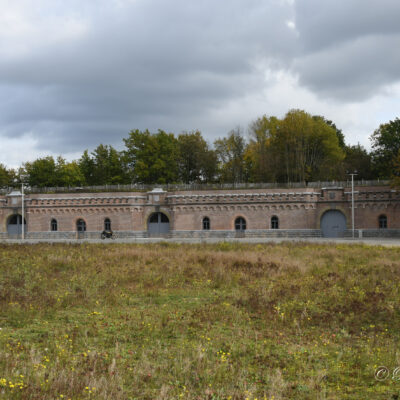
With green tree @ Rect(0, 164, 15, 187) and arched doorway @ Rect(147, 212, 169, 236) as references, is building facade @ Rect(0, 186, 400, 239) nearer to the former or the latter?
arched doorway @ Rect(147, 212, 169, 236)

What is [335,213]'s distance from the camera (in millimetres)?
42031

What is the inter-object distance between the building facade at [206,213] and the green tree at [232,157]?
57.3 ft

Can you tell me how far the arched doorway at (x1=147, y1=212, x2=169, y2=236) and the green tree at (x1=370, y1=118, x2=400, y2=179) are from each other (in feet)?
91.9

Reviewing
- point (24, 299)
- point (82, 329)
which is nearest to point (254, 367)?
point (82, 329)

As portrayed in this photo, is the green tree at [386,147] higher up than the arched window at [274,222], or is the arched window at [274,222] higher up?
the green tree at [386,147]

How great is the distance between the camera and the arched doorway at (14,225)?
47688 millimetres

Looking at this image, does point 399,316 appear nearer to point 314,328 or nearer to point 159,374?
point 314,328

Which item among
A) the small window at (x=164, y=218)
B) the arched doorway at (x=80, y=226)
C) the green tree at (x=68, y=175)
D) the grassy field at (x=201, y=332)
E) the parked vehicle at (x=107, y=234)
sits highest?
the green tree at (x=68, y=175)

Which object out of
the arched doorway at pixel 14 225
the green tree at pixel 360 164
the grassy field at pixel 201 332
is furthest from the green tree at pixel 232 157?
the grassy field at pixel 201 332

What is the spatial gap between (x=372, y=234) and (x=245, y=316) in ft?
111

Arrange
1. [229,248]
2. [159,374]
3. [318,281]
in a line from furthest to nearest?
1. [229,248]
2. [318,281]
3. [159,374]

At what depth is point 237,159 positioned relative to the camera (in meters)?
61.2

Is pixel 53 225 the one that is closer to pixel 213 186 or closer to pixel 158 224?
pixel 158 224

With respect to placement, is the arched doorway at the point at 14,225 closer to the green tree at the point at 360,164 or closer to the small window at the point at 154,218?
the small window at the point at 154,218
